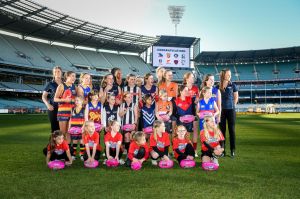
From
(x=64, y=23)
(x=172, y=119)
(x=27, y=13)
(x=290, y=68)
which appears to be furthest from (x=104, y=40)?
(x=172, y=119)

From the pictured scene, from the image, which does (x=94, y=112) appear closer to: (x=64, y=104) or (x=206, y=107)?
(x=64, y=104)

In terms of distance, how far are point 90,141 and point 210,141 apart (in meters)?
2.78

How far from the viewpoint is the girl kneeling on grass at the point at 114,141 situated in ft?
24.1

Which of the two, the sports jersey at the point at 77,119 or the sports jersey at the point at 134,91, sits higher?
the sports jersey at the point at 134,91

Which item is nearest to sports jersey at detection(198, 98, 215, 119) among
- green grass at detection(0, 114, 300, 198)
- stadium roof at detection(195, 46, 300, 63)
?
green grass at detection(0, 114, 300, 198)

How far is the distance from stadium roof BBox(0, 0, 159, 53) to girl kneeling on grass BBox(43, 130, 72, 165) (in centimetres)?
4324

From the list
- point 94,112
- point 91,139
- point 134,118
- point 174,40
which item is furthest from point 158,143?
point 174,40

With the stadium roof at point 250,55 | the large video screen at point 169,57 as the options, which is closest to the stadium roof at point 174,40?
the stadium roof at point 250,55

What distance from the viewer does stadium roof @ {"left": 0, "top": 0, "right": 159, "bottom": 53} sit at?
1908 inches

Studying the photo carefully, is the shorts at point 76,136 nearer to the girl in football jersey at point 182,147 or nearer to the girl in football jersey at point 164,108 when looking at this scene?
the girl in football jersey at point 164,108

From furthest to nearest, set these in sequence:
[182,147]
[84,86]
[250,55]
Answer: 1. [250,55]
2. [84,86]
3. [182,147]

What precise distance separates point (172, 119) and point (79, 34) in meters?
57.1

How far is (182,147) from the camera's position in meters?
7.32

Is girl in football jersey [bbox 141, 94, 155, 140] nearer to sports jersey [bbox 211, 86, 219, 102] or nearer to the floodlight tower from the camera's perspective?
sports jersey [bbox 211, 86, 219, 102]
